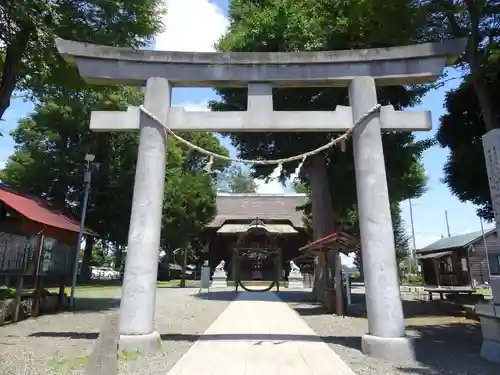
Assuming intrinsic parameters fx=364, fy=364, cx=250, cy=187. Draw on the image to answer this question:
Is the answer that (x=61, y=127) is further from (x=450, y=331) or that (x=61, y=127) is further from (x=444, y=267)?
(x=444, y=267)

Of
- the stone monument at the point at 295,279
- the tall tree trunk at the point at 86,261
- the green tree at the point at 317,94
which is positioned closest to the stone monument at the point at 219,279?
the stone monument at the point at 295,279

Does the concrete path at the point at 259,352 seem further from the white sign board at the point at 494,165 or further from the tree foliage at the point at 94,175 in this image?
the tree foliage at the point at 94,175

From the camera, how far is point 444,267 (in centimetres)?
2830

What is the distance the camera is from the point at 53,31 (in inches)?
427

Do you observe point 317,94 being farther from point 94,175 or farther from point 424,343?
point 94,175

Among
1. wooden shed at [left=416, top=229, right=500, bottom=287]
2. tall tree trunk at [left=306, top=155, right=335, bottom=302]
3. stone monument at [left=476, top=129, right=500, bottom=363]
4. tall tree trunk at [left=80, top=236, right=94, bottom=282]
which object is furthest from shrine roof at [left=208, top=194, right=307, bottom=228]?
stone monument at [left=476, top=129, right=500, bottom=363]

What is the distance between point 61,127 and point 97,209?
583cm

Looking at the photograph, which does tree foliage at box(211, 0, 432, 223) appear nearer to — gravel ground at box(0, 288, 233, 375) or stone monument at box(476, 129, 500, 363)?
stone monument at box(476, 129, 500, 363)

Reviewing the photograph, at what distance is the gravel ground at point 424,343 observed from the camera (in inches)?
204

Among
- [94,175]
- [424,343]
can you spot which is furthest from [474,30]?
[94,175]

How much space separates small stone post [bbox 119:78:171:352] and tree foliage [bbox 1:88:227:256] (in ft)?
53.5

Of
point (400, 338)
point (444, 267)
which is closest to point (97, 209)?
point (400, 338)

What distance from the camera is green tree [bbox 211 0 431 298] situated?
41.5 feet

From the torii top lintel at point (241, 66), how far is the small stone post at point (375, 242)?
0.38 meters
